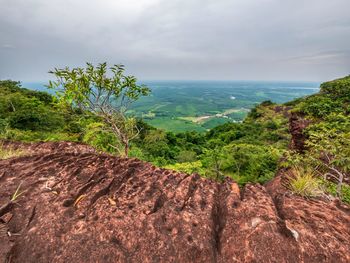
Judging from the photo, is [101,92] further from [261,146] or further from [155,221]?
[261,146]

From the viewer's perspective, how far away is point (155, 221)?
10.3 feet

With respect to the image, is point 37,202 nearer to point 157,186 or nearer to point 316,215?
point 157,186

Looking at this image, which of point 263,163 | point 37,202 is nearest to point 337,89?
point 263,163

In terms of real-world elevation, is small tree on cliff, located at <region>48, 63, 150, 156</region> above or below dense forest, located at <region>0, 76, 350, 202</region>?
above

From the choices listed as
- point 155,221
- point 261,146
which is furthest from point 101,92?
point 261,146

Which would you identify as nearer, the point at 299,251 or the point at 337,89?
the point at 299,251

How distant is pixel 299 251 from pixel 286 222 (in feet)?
1.55

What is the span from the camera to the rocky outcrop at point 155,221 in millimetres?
2652

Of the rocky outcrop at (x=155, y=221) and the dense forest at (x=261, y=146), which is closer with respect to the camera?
the rocky outcrop at (x=155, y=221)

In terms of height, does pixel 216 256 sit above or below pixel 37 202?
below

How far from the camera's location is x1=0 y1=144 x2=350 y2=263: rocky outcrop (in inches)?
104

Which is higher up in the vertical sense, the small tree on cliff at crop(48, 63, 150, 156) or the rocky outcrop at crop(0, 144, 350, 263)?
the small tree on cliff at crop(48, 63, 150, 156)

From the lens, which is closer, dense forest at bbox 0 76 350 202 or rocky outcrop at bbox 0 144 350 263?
rocky outcrop at bbox 0 144 350 263

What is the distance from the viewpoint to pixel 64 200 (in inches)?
135
